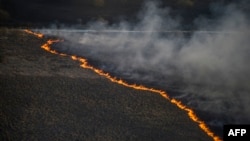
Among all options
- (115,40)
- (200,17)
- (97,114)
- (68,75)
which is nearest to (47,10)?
(115,40)

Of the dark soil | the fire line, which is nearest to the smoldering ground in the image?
the fire line

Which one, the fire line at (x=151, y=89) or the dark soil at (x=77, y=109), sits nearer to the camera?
the dark soil at (x=77, y=109)

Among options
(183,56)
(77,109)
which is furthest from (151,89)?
(183,56)

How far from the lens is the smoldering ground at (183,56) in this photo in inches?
263

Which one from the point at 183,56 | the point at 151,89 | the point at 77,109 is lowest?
the point at 77,109

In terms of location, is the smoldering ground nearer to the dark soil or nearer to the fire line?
the fire line

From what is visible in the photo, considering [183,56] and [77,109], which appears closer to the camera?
[77,109]

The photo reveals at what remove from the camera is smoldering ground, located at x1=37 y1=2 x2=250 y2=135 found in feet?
21.9

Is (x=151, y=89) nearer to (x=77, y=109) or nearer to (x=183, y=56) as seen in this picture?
(x=77, y=109)

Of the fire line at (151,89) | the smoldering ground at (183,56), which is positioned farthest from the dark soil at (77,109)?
the smoldering ground at (183,56)

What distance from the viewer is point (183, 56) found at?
30.3 feet

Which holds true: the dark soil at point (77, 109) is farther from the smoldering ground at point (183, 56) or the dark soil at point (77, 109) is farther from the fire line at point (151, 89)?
the smoldering ground at point (183, 56)

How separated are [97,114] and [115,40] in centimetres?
581

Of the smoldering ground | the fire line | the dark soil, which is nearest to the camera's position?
the dark soil
